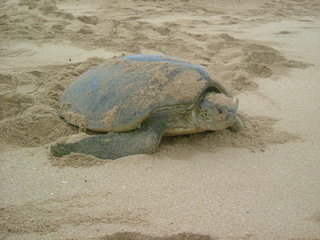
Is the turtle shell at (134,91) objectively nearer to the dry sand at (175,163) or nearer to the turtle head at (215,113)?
the turtle head at (215,113)

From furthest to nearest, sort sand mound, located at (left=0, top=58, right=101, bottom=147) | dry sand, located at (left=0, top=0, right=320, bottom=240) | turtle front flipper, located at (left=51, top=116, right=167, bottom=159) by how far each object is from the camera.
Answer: sand mound, located at (left=0, top=58, right=101, bottom=147)
turtle front flipper, located at (left=51, top=116, right=167, bottom=159)
dry sand, located at (left=0, top=0, right=320, bottom=240)

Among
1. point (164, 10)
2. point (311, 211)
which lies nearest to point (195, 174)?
point (311, 211)

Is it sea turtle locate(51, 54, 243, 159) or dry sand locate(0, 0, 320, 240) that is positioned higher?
sea turtle locate(51, 54, 243, 159)

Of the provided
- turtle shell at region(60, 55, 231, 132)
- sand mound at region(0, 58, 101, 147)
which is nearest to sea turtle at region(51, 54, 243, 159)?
turtle shell at region(60, 55, 231, 132)

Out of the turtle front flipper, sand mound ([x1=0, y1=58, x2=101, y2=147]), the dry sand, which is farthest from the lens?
sand mound ([x1=0, y1=58, x2=101, y2=147])

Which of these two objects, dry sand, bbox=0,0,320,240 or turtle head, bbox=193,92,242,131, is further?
turtle head, bbox=193,92,242,131

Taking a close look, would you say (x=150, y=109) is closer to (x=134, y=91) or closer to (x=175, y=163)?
(x=134, y=91)

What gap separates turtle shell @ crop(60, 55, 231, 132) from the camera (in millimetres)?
2334

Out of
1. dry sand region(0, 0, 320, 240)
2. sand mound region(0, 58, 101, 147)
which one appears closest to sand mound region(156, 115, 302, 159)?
dry sand region(0, 0, 320, 240)

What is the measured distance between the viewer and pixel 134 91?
7.99 ft

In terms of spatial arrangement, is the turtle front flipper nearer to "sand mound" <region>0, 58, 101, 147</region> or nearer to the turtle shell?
the turtle shell

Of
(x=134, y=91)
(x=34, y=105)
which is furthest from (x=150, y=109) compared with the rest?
(x=34, y=105)

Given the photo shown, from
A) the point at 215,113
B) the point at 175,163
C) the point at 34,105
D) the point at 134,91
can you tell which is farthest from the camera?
the point at 34,105

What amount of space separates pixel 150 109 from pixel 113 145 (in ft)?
1.17
